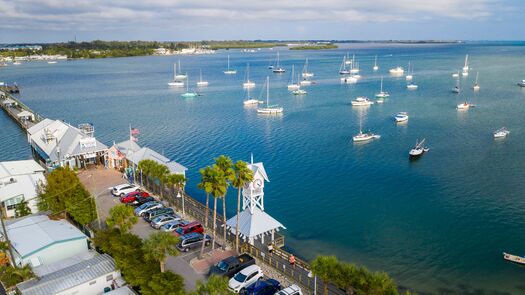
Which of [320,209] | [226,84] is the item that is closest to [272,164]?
[320,209]

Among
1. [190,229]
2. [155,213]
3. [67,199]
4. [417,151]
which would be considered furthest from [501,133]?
[67,199]

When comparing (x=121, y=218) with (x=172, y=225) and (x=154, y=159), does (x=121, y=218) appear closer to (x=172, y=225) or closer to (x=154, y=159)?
(x=172, y=225)

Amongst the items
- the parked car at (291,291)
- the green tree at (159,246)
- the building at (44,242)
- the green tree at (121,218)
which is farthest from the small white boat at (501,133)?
the building at (44,242)

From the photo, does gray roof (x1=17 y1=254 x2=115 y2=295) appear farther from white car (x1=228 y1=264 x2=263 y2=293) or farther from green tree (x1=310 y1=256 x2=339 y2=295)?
green tree (x1=310 y1=256 x2=339 y2=295)

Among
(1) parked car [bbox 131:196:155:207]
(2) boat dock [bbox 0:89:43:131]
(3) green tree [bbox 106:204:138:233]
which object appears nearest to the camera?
(3) green tree [bbox 106:204:138:233]

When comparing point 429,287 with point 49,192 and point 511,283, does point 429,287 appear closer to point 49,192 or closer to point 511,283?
point 511,283

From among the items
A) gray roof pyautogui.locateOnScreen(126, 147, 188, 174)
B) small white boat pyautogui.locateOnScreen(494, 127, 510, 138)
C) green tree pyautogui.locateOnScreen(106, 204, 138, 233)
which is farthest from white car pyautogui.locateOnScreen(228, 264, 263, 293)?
small white boat pyautogui.locateOnScreen(494, 127, 510, 138)
